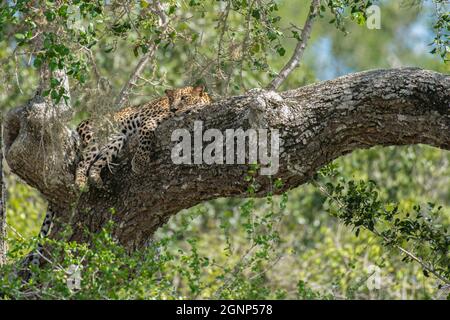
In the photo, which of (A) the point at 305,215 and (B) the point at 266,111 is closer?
(B) the point at 266,111

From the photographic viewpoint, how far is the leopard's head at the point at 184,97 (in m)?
8.96

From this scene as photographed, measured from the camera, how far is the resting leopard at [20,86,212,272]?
25.7 ft

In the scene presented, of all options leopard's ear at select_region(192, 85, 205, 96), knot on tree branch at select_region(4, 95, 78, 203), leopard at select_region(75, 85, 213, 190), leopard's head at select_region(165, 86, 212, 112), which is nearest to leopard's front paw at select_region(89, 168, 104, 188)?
leopard at select_region(75, 85, 213, 190)

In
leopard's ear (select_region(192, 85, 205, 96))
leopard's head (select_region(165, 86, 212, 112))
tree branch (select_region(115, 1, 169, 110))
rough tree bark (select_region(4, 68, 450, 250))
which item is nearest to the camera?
rough tree bark (select_region(4, 68, 450, 250))

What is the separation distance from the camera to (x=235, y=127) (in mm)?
7254

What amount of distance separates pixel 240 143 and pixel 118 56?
729cm

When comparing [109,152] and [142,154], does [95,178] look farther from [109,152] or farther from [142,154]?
[142,154]

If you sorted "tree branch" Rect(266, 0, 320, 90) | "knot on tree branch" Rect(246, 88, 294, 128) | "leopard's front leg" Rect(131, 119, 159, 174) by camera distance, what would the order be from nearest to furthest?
"knot on tree branch" Rect(246, 88, 294, 128) → "leopard's front leg" Rect(131, 119, 159, 174) → "tree branch" Rect(266, 0, 320, 90)

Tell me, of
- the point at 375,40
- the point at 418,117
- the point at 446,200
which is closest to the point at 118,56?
the point at 446,200

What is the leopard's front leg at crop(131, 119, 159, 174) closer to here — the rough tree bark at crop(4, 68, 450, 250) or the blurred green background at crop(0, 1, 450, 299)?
the rough tree bark at crop(4, 68, 450, 250)

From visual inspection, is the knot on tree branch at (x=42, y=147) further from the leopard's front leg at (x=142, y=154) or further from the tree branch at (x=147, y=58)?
the tree branch at (x=147, y=58)

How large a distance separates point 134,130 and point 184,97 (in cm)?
69

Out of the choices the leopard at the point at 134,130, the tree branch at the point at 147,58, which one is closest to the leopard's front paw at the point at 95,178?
the leopard at the point at 134,130

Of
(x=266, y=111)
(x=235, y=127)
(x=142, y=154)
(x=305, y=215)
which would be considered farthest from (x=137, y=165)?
(x=305, y=215)
